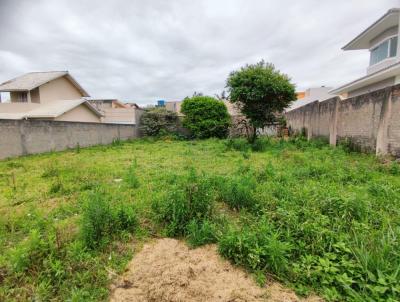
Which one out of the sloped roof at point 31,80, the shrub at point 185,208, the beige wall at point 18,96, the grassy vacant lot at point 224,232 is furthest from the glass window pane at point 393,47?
the beige wall at point 18,96

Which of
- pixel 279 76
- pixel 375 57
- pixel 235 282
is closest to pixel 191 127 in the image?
pixel 279 76

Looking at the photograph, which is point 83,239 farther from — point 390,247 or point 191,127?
point 191,127

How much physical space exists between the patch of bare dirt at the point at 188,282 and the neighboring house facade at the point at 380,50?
9.60 m

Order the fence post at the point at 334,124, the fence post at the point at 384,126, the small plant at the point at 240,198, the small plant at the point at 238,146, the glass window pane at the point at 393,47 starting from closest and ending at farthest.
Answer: the small plant at the point at 240,198
the fence post at the point at 384,126
the fence post at the point at 334,124
the small plant at the point at 238,146
the glass window pane at the point at 393,47

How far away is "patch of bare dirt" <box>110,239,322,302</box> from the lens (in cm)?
158

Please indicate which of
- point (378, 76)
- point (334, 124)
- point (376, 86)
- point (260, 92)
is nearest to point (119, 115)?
point (260, 92)

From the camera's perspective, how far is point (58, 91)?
1666 centimetres

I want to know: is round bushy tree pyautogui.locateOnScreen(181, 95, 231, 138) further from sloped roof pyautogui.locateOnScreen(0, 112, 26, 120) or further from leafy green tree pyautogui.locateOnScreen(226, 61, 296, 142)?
sloped roof pyautogui.locateOnScreen(0, 112, 26, 120)

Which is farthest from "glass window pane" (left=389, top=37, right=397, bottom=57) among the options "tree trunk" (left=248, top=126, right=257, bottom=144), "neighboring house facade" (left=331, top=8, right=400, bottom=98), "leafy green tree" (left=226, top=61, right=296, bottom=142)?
"tree trunk" (left=248, top=126, right=257, bottom=144)

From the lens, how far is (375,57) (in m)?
11.9

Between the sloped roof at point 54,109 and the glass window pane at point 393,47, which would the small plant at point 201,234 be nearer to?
the glass window pane at point 393,47

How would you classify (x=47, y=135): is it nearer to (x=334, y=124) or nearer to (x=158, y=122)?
(x=158, y=122)

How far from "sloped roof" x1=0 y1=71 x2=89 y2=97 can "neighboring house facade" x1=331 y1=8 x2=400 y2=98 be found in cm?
1880

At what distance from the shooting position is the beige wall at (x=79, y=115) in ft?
46.0
